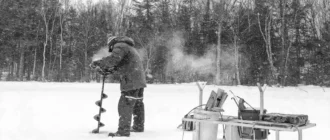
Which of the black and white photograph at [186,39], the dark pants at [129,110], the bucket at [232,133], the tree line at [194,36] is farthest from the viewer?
the tree line at [194,36]

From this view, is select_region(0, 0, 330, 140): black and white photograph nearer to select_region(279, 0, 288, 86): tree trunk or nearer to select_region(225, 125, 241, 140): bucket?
select_region(279, 0, 288, 86): tree trunk

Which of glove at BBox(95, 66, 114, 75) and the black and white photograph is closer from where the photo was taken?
glove at BBox(95, 66, 114, 75)

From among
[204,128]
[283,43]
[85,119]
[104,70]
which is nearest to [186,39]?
[283,43]

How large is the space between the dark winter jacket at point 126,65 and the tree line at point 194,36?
65.4ft

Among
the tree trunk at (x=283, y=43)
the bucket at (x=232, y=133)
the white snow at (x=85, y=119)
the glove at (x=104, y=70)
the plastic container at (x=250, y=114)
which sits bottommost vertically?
the white snow at (x=85, y=119)

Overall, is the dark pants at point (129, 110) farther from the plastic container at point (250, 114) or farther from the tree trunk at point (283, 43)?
the tree trunk at point (283, 43)

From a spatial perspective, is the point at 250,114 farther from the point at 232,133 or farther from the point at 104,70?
the point at 104,70

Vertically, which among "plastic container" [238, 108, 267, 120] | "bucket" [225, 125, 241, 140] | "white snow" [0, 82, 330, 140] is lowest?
"white snow" [0, 82, 330, 140]

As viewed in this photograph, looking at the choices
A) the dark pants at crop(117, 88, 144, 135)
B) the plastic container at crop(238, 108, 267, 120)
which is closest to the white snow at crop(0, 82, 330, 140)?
the dark pants at crop(117, 88, 144, 135)

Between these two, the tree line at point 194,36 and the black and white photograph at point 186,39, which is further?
the tree line at point 194,36

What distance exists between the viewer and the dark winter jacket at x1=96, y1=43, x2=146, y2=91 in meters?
4.68

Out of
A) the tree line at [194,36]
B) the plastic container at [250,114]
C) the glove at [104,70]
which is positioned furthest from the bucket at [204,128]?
the tree line at [194,36]

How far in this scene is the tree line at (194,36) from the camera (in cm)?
2578

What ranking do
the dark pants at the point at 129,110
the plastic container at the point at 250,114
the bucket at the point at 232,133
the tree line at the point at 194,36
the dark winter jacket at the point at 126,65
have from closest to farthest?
the plastic container at the point at 250,114 → the bucket at the point at 232,133 → the dark pants at the point at 129,110 → the dark winter jacket at the point at 126,65 → the tree line at the point at 194,36
